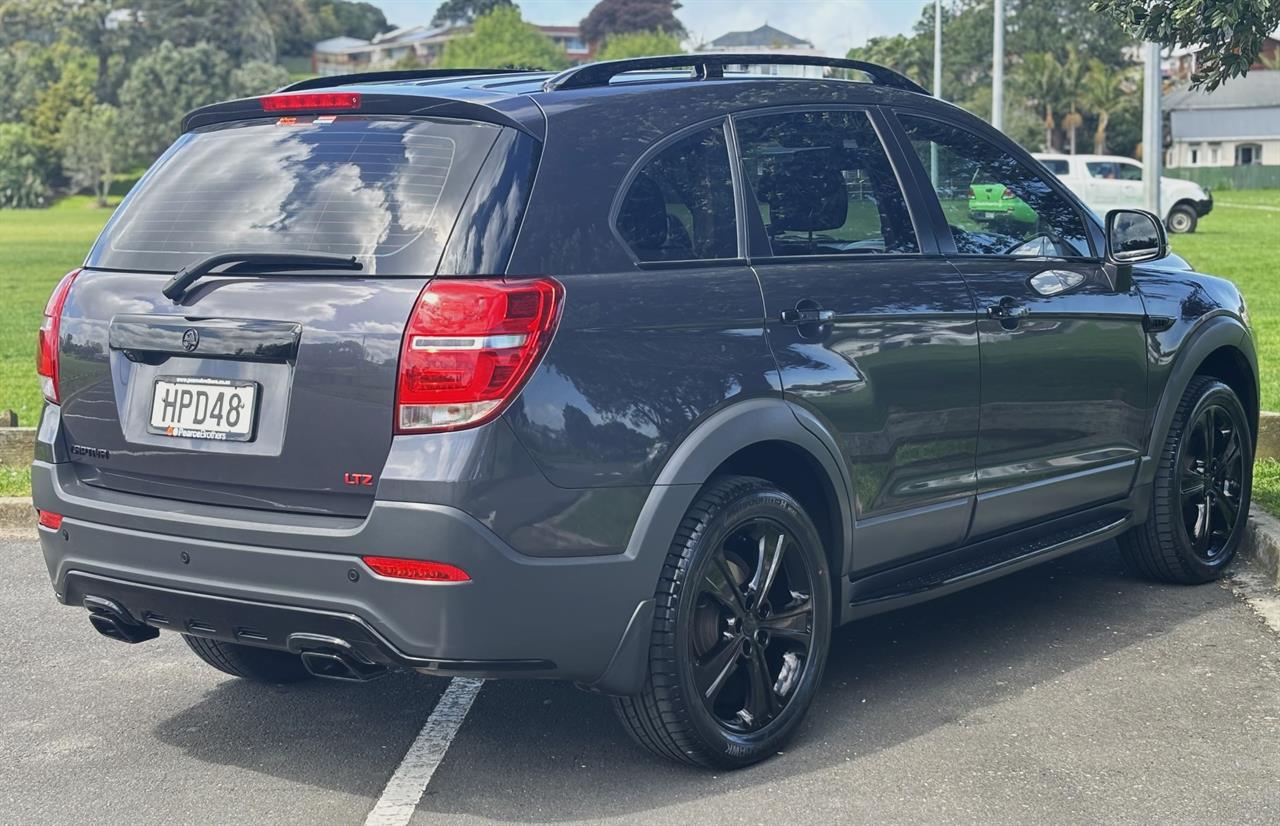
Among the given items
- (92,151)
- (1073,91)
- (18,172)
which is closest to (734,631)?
(1073,91)

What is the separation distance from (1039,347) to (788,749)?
1667 millimetres

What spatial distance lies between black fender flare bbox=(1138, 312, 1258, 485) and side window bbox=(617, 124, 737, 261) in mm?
2346

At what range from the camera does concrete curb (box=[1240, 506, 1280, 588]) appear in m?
6.98

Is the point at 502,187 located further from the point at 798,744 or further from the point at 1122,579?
the point at 1122,579

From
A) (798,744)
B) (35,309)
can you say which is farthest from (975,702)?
(35,309)

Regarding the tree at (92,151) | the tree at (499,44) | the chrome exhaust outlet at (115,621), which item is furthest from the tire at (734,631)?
the tree at (499,44)

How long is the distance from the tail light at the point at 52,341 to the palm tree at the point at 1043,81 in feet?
360

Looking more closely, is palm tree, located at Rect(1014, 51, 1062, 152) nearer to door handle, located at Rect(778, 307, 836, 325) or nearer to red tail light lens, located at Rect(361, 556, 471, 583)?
door handle, located at Rect(778, 307, 836, 325)

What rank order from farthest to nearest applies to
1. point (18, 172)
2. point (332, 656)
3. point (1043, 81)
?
point (18, 172) < point (1043, 81) < point (332, 656)

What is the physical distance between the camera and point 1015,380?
5.71 metres

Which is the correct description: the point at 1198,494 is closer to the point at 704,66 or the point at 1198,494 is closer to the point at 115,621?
the point at 704,66

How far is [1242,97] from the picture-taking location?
111 metres

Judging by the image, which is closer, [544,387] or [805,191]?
[544,387]

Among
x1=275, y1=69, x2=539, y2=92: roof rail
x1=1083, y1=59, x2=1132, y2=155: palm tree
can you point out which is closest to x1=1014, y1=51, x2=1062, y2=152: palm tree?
x1=1083, y1=59, x2=1132, y2=155: palm tree
